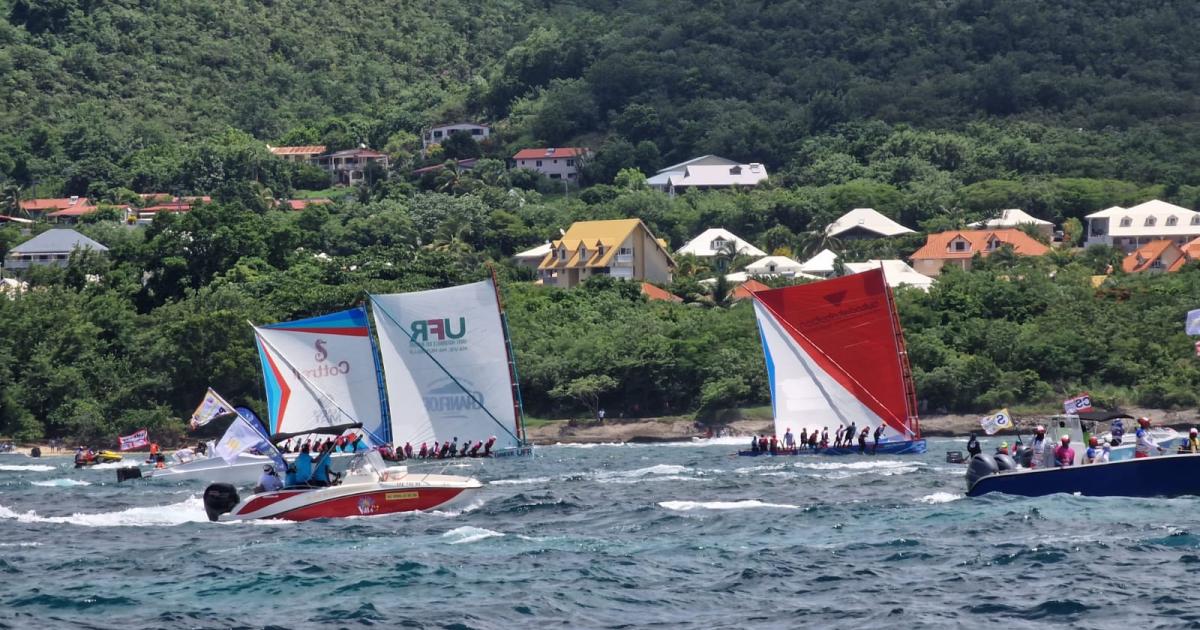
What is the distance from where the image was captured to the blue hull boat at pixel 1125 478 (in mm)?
44062

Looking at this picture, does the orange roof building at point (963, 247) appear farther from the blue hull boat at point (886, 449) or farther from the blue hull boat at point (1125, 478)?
the blue hull boat at point (1125, 478)

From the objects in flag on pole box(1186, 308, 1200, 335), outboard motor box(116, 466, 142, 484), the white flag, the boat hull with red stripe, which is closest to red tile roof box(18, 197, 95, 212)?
outboard motor box(116, 466, 142, 484)

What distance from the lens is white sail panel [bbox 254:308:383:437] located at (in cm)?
6562

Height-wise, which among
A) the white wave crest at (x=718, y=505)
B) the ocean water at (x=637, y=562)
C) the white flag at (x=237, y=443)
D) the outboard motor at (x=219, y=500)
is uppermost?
the white flag at (x=237, y=443)

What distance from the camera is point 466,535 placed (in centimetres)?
4347

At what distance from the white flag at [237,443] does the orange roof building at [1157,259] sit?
75.9 meters

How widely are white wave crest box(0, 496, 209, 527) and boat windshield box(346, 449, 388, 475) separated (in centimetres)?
466

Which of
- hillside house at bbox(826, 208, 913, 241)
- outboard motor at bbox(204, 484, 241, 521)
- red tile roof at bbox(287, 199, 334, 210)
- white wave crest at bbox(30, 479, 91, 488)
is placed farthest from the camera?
red tile roof at bbox(287, 199, 334, 210)

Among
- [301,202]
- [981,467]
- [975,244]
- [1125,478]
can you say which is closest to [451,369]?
[981,467]

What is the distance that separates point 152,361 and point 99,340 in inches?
296

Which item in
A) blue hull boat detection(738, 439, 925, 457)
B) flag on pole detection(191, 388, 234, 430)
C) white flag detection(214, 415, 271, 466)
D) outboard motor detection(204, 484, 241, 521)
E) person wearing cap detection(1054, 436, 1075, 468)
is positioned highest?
flag on pole detection(191, 388, 234, 430)

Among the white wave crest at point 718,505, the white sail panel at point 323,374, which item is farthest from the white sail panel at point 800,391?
the white sail panel at point 323,374

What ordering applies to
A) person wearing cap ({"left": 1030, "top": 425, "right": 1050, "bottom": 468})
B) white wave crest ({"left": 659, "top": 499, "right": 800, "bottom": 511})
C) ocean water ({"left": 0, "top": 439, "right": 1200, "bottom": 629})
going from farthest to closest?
white wave crest ({"left": 659, "top": 499, "right": 800, "bottom": 511})
person wearing cap ({"left": 1030, "top": 425, "right": 1050, "bottom": 468})
ocean water ({"left": 0, "top": 439, "right": 1200, "bottom": 629})

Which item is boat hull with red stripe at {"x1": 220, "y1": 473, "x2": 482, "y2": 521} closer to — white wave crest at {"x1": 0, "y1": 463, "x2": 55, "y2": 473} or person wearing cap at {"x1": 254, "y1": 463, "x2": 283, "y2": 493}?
person wearing cap at {"x1": 254, "y1": 463, "x2": 283, "y2": 493}
